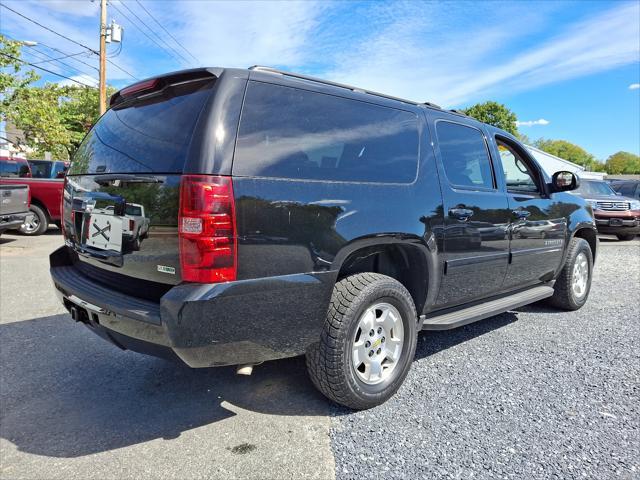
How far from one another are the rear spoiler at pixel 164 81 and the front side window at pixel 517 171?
9.40 ft

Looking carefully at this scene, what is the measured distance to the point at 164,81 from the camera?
2.57 metres

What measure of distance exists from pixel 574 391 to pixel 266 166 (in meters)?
2.56

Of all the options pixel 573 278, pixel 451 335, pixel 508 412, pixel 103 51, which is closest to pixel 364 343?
pixel 508 412

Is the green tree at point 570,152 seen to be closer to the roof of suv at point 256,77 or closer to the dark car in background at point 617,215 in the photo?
the dark car in background at point 617,215

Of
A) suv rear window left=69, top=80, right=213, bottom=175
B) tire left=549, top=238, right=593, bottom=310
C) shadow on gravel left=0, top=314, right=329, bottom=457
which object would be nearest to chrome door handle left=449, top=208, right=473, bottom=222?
shadow on gravel left=0, top=314, right=329, bottom=457

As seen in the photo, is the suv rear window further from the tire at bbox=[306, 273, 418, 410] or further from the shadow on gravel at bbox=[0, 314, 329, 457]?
the shadow on gravel at bbox=[0, 314, 329, 457]

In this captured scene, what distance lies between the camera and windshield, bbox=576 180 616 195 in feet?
44.3

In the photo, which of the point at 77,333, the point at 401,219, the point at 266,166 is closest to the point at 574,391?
the point at 401,219

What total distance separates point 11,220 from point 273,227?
8749 millimetres

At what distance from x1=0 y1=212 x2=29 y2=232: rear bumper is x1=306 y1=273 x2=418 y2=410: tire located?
8440mm

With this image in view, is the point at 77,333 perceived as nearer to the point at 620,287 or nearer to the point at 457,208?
the point at 457,208

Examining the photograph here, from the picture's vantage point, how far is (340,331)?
2523mm

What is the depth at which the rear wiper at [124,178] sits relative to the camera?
225 cm

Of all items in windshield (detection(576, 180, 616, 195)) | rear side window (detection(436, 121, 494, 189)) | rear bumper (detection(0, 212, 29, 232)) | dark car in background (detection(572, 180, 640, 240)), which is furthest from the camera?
windshield (detection(576, 180, 616, 195))
